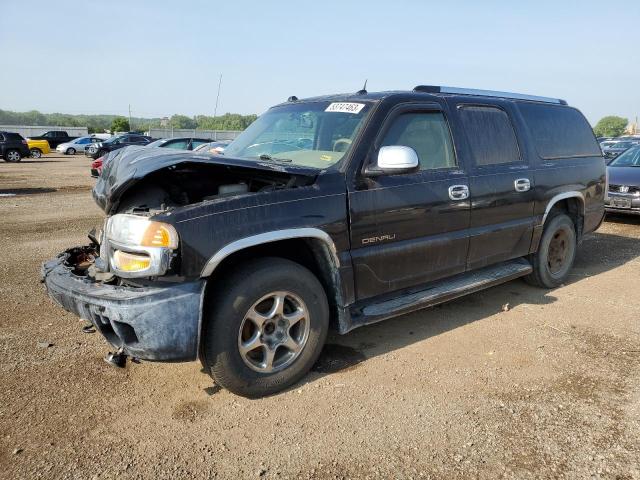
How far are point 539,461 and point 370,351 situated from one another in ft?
4.94

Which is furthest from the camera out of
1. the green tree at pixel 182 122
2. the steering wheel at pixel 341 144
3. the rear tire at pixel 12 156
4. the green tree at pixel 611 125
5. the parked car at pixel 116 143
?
the green tree at pixel 611 125

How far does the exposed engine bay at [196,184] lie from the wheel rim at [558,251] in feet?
11.1

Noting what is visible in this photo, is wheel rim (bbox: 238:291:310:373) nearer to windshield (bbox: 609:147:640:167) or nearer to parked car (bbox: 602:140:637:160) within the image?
windshield (bbox: 609:147:640:167)

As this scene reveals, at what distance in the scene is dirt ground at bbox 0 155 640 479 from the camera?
100 inches

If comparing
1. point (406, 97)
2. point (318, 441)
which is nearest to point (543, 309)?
point (406, 97)

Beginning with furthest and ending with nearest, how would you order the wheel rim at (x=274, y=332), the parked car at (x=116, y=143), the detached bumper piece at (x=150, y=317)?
the parked car at (x=116, y=143), the wheel rim at (x=274, y=332), the detached bumper piece at (x=150, y=317)

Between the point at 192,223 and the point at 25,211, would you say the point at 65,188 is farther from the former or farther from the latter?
the point at 192,223

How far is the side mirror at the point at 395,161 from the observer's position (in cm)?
332

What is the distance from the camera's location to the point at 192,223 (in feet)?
9.17

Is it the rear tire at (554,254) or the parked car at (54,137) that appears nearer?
the rear tire at (554,254)

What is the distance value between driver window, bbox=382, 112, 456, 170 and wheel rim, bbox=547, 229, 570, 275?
2069mm

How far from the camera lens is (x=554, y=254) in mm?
5453

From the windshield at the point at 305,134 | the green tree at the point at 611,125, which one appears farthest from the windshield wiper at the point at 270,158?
the green tree at the point at 611,125

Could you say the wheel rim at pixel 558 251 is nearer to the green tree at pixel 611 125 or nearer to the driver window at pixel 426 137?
the driver window at pixel 426 137
